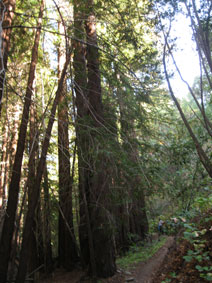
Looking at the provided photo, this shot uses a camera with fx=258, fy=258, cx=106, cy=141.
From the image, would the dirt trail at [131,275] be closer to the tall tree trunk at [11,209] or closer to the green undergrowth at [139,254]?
the green undergrowth at [139,254]

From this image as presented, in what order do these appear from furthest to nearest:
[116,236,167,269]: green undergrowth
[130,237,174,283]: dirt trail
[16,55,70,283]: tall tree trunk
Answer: [116,236,167,269]: green undergrowth
[130,237,174,283]: dirt trail
[16,55,70,283]: tall tree trunk

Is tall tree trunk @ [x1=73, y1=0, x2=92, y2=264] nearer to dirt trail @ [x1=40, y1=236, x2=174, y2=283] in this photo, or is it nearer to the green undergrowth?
dirt trail @ [x1=40, y1=236, x2=174, y2=283]

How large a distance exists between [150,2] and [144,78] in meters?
2.24

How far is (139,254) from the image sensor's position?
10898mm

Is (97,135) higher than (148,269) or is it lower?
higher

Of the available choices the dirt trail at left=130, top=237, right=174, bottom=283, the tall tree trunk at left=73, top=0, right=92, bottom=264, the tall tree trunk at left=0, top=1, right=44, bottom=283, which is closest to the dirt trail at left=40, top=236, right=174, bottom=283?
the dirt trail at left=130, top=237, right=174, bottom=283

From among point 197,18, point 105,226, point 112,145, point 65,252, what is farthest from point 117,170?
point 65,252

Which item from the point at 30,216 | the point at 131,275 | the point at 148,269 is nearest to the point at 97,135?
the point at 30,216

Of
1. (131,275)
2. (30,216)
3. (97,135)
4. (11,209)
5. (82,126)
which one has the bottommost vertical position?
(131,275)

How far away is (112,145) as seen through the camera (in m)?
6.09

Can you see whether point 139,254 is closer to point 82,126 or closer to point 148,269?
point 148,269

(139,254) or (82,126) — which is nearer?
(82,126)

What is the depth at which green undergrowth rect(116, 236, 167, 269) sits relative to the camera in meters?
9.85

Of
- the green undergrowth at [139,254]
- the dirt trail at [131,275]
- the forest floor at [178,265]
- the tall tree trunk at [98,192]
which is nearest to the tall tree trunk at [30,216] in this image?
the tall tree trunk at [98,192]
